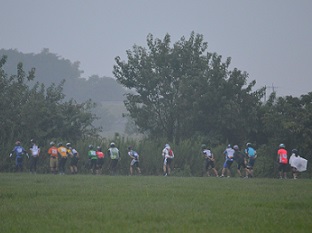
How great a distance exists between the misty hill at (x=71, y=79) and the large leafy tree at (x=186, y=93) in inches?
3836

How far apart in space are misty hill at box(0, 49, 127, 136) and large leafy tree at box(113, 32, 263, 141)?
97439 millimetres

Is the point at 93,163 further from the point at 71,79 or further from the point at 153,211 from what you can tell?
the point at 71,79

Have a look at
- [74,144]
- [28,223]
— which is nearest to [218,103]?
[74,144]

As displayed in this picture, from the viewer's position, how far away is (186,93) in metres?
47.6

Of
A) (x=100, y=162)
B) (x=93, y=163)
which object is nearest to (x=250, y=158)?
(x=100, y=162)

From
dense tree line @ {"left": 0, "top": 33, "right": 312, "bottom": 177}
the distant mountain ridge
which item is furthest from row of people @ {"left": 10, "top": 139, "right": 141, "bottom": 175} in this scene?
the distant mountain ridge

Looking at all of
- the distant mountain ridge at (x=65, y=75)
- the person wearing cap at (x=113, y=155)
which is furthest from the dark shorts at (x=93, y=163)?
the distant mountain ridge at (x=65, y=75)

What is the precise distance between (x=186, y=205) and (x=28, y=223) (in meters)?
4.23

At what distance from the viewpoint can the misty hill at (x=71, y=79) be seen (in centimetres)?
15562

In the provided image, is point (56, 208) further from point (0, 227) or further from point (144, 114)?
point (144, 114)

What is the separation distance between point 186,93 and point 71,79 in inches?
4601

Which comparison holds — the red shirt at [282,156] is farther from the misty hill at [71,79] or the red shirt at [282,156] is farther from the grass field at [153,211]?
the misty hill at [71,79]

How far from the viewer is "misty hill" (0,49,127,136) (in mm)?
155625

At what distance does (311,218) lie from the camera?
12.1m
